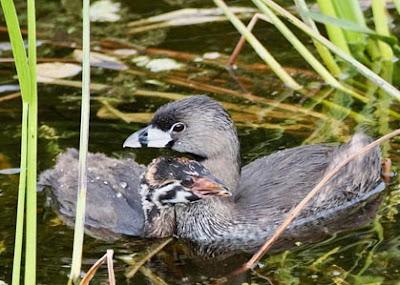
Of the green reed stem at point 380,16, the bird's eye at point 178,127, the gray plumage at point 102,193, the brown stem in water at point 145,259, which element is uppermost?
the green reed stem at point 380,16

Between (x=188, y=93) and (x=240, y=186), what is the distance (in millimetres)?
1522

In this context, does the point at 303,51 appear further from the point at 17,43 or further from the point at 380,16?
the point at 17,43

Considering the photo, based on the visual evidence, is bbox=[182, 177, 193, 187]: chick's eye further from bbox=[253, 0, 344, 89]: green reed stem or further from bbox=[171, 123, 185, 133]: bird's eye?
bbox=[253, 0, 344, 89]: green reed stem

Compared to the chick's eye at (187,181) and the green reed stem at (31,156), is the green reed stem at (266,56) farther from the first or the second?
the green reed stem at (31,156)

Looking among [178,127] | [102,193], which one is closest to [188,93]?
[178,127]

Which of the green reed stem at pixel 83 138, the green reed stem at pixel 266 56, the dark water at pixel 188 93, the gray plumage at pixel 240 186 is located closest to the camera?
the green reed stem at pixel 83 138

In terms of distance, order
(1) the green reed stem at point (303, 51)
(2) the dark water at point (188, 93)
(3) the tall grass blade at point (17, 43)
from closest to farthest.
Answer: (3) the tall grass blade at point (17, 43), (2) the dark water at point (188, 93), (1) the green reed stem at point (303, 51)

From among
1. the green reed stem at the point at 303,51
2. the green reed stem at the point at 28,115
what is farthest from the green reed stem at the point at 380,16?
the green reed stem at the point at 28,115

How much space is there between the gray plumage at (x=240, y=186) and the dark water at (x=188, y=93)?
0.55ft

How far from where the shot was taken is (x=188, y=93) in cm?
730

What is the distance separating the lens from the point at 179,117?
5832 millimetres

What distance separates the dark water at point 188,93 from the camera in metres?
5.03

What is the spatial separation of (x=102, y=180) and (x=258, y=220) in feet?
2.79

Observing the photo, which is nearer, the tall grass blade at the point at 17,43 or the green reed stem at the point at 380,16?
the tall grass blade at the point at 17,43
